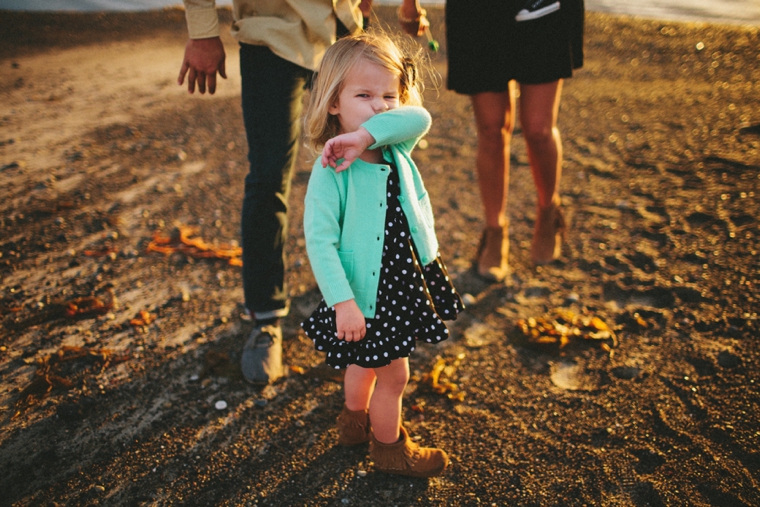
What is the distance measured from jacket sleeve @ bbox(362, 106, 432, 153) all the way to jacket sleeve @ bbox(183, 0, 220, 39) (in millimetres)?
965

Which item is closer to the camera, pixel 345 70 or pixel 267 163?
pixel 345 70

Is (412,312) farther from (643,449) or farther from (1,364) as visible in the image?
(1,364)

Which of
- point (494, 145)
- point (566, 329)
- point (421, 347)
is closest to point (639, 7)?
point (494, 145)

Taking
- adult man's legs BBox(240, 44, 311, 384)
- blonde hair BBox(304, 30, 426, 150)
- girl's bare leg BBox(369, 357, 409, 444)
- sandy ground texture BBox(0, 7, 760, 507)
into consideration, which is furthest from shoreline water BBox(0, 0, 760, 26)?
girl's bare leg BBox(369, 357, 409, 444)

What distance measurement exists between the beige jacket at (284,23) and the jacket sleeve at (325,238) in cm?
73

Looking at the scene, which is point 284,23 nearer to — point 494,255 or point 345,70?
point 345,70

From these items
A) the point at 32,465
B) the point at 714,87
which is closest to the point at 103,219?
the point at 32,465

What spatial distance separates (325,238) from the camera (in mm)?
1497

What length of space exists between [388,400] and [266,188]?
0.96 m

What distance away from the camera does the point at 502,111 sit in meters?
2.63

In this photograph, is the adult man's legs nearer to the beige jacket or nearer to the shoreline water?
the beige jacket

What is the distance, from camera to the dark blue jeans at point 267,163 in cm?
204

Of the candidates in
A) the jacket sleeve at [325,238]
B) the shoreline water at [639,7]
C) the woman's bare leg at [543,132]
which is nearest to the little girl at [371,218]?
the jacket sleeve at [325,238]

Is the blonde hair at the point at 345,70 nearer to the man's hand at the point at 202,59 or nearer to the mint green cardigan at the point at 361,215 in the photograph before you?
the mint green cardigan at the point at 361,215
